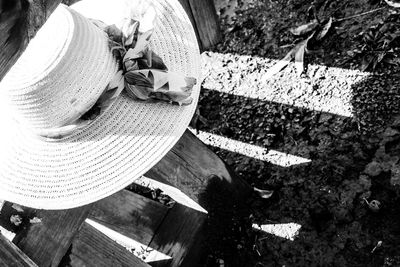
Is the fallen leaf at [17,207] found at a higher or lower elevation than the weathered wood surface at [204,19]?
lower

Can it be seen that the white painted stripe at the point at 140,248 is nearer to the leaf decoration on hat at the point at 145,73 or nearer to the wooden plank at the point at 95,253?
the wooden plank at the point at 95,253

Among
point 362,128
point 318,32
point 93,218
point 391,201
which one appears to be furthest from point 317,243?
point 318,32

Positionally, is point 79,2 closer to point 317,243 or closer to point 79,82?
point 79,82

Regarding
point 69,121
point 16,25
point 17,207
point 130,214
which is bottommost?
point 130,214

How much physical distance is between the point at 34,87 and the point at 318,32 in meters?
2.22

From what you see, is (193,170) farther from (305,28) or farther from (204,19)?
(305,28)

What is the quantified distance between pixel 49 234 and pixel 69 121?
52 centimetres

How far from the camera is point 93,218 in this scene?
2500 millimetres

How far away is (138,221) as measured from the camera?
8.55 ft

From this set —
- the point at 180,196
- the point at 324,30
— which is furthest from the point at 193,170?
the point at 324,30

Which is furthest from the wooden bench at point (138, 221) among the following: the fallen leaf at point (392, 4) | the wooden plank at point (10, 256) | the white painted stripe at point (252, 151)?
the fallen leaf at point (392, 4)

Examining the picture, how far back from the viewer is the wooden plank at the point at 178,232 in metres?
2.66

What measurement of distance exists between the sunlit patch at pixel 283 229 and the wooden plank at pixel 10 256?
4.83ft

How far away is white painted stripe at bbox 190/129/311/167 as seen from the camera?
302 cm
